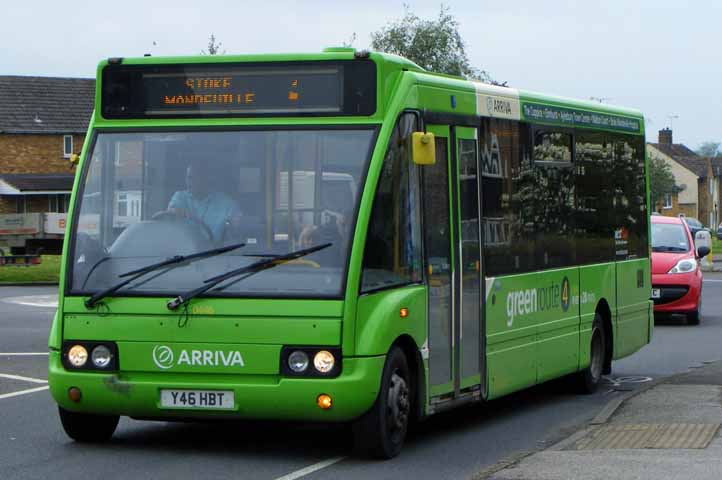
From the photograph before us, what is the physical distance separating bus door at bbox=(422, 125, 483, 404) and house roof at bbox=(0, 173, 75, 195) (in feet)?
199

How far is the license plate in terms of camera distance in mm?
9656

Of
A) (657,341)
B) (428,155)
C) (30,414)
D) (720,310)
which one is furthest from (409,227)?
(720,310)

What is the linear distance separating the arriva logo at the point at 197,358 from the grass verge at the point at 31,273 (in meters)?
32.2

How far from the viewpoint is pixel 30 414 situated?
1255 cm

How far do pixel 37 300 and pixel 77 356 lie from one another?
73.9 ft

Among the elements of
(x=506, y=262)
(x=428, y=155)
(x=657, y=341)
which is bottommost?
(x=657, y=341)

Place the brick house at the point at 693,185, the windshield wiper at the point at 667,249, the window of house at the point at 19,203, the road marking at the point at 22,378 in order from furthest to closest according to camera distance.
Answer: the brick house at the point at 693,185 → the window of house at the point at 19,203 → the windshield wiper at the point at 667,249 → the road marking at the point at 22,378

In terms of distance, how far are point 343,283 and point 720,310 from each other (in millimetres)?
21490

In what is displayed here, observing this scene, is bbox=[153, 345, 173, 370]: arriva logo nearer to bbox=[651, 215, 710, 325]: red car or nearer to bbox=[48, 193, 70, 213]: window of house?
bbox=[651, 215, 710, 325]: red car

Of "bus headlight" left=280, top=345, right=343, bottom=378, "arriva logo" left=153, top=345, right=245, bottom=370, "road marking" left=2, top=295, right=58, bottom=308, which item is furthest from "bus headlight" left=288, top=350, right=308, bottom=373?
"road marking" left=2, top=295, right=58, bottom=308

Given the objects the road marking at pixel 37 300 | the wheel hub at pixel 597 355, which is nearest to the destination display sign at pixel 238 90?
the wheel hub at pixel 597 355

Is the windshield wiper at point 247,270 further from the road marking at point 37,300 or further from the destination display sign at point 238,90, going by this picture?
the road marking at point 37,300

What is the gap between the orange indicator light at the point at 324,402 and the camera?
31.0 feet

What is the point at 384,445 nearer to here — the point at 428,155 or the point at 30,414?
the point at 428,155
